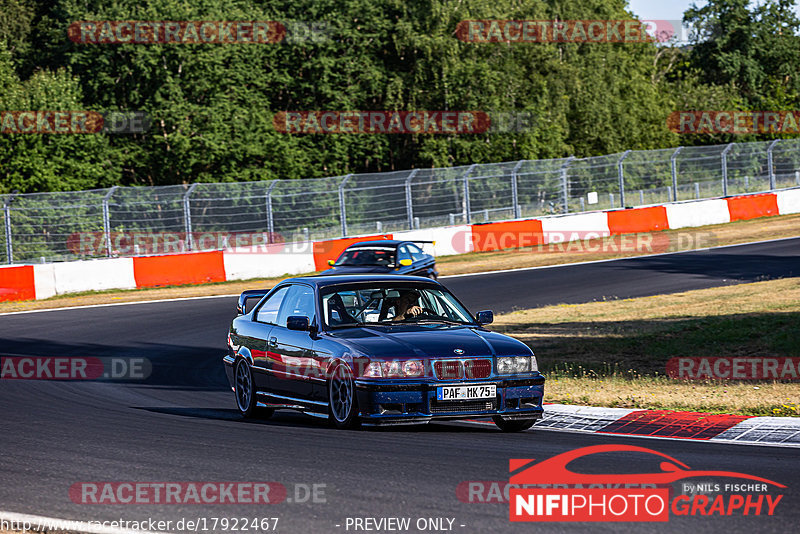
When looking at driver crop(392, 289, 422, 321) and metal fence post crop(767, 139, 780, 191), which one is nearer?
driver crop(392, 289, 422, 321)

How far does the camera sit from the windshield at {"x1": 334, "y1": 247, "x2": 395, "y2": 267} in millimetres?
22312

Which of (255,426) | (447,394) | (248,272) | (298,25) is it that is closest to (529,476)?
(447,394)

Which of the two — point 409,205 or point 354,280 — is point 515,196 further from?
point 354,280

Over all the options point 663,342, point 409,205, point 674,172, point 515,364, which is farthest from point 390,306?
point 674,172

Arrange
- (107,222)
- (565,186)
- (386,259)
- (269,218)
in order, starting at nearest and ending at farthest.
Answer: (386,259)
(107,222)
(269,218)
(565,186)

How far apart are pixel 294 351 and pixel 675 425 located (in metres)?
3.37

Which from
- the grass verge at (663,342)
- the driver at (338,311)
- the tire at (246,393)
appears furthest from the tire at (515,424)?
the tire at (246,393)

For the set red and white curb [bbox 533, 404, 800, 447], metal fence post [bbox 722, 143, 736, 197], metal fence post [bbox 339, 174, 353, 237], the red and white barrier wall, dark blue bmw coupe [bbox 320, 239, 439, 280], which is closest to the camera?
red and white curb [bbox 533, 404, 800, 447]

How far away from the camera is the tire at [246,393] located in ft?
33.5

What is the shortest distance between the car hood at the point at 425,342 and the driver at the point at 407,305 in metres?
0.36

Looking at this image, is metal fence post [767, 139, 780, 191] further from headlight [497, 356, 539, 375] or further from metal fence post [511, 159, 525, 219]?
headlight [497, 356, 539, 375]

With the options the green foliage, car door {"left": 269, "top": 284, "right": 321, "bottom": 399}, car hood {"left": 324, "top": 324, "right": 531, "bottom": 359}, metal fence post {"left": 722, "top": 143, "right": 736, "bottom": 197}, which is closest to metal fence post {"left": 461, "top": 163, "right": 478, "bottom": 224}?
metal fence post {"left": 722, "top": 143, "right": 736, "bottom": 197}

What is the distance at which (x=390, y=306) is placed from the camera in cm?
982

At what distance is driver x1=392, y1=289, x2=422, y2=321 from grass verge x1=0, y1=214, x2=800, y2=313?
15.8m
